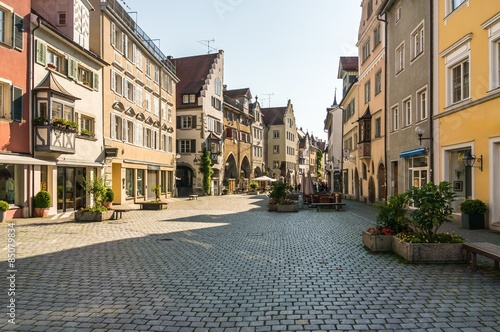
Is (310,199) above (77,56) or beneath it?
beneath

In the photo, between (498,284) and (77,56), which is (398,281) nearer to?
(498,284)

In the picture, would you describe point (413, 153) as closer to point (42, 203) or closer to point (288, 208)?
point (288, 208)

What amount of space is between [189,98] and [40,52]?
2911 centimetres

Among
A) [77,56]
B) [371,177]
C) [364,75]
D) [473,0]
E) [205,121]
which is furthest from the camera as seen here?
[205,121]

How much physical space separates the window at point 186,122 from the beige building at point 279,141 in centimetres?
3382

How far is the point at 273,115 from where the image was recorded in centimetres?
8438

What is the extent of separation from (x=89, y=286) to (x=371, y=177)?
81.0 ft

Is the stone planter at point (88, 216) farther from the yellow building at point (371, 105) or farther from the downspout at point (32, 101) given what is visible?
the yellow building at point (371, 105)

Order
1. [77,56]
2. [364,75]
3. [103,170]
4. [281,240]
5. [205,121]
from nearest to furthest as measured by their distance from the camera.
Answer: [281,240] < [77,56] < [103,170] < [364,75] < [205,121]

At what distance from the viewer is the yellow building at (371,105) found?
26.1m

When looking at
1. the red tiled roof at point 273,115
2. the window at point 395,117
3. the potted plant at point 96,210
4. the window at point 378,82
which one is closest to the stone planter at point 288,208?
the window at point 395,117

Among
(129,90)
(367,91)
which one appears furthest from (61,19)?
(367,91)

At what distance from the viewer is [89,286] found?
21.9ft

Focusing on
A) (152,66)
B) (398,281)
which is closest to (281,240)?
(398,281)
